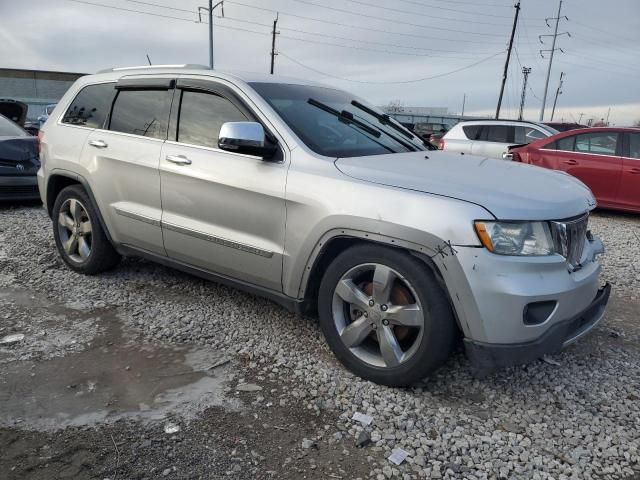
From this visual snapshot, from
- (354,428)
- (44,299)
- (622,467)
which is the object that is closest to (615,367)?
(622,467)

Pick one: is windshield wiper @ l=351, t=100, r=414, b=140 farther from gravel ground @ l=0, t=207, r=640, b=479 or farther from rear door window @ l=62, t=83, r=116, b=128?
rear door window @ l=62, t=83, r=116, b=128

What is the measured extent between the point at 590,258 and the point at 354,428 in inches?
69.0

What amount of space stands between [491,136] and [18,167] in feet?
30.1

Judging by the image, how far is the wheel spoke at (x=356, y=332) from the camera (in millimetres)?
2953

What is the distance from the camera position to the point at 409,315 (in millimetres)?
2764

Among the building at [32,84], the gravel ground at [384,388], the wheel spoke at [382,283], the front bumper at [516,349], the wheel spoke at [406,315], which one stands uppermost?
the building at [32,84]

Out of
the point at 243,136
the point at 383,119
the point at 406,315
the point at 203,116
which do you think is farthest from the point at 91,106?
the point at 406,315

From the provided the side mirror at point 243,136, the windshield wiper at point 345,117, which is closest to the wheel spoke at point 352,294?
the side mirror at point 243,136

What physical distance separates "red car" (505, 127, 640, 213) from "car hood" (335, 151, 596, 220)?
19.3 feet

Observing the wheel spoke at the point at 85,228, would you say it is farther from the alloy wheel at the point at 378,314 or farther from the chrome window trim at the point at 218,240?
the alloy wheel at the point at 378,314

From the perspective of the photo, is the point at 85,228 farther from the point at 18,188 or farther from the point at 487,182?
the point at 18,188

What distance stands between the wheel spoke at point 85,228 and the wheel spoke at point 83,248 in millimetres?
72

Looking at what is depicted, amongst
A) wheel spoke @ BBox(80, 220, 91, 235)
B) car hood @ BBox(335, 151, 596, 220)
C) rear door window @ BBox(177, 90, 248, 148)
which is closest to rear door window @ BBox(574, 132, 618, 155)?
car hood @ BBox(335, 151, 596, 220)

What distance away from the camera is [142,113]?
4.13m
